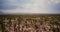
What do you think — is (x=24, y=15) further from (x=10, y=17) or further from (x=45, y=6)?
(x=45, y=6)

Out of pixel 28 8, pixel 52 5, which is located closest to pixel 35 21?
pixel 28 8

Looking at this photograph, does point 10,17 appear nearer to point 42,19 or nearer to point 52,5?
point 42,19

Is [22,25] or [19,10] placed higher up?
[19,10]

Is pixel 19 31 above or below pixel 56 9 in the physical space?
below

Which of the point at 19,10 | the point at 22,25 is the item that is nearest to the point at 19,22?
the point at 22,25

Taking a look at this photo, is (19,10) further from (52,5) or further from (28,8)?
(52,5)

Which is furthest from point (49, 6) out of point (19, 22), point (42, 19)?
point (19, 22)

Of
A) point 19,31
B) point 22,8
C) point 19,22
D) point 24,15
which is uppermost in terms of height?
point 22,8
